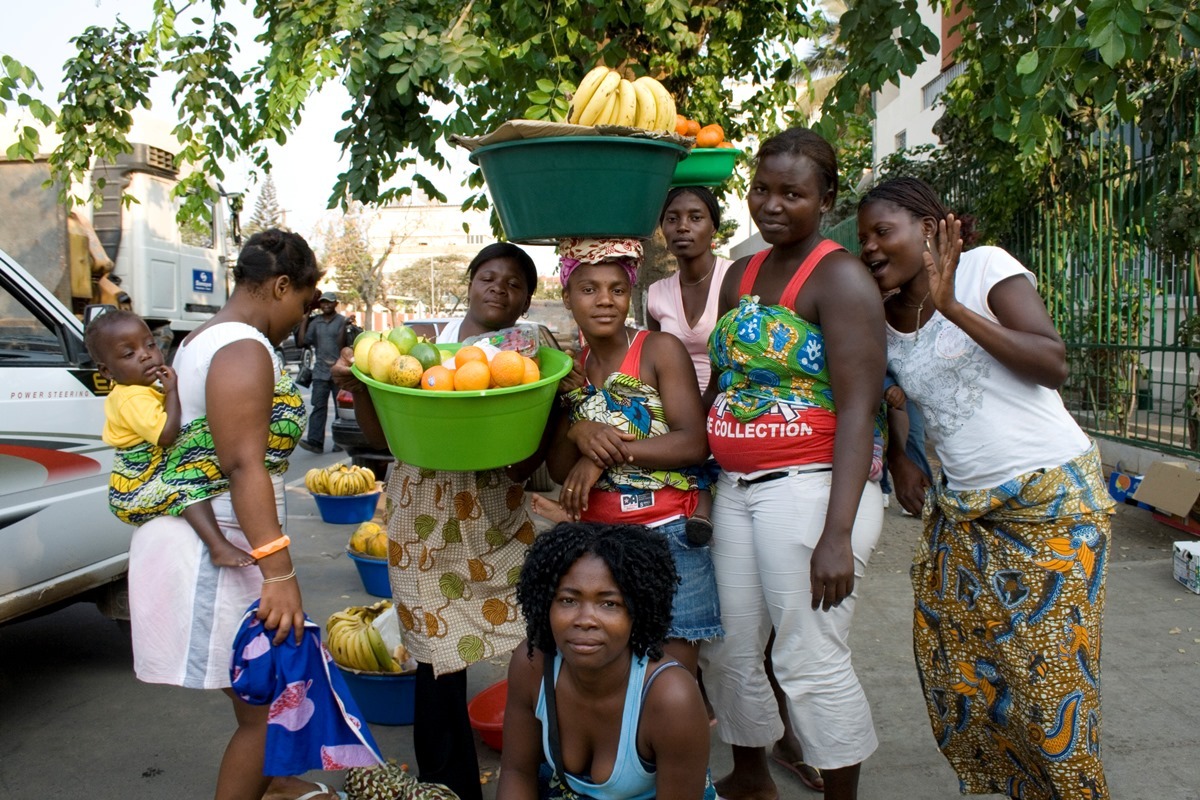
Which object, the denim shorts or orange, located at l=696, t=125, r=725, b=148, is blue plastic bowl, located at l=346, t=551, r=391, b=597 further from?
orange, located at l=696, t=125, r=725, b=148

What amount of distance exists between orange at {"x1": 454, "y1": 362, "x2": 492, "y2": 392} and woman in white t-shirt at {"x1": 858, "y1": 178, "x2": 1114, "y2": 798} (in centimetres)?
104

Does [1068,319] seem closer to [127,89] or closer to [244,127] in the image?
[244,127]

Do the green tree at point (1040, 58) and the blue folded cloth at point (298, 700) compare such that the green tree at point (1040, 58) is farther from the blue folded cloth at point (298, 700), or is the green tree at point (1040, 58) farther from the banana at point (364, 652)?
the banana at point (364, 652)

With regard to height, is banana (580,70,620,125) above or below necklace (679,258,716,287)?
above

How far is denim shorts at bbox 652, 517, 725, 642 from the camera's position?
2.45m

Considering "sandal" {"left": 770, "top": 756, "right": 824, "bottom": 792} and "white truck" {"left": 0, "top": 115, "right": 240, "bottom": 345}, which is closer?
"sandal" {"left": 770, "top": 756, "right": 824, "bottom": 792}

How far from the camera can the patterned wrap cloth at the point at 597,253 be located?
2.52 m

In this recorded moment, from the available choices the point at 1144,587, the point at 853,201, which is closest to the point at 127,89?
the point at 1144,587

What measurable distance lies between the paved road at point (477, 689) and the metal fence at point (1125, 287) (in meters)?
2.00

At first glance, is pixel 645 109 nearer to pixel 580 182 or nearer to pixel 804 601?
pixel 580 182

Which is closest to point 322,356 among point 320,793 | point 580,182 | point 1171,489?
point 320,793

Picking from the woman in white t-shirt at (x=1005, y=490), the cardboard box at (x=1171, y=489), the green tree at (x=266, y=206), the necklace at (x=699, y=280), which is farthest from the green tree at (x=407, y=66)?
the green tree at (x=266, y=206)

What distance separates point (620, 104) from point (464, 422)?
100 centimetres

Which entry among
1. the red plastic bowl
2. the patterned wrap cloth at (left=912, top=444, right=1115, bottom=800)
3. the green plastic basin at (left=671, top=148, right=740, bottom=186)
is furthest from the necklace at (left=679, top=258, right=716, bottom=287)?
the red plastic bowl
